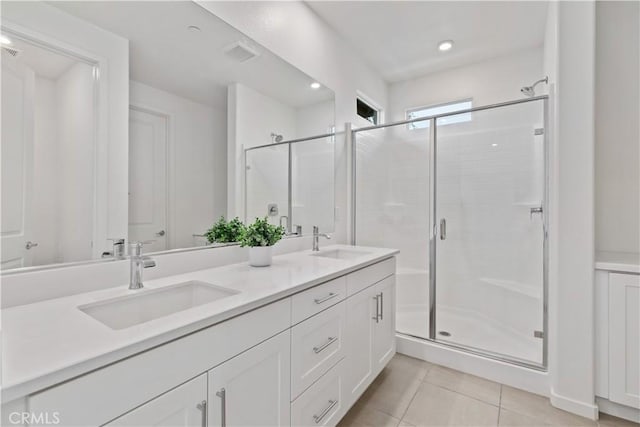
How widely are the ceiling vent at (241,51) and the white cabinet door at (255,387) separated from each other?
151 cm

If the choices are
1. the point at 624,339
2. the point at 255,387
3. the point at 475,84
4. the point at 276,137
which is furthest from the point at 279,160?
the point at 475,84

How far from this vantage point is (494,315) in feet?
8.49

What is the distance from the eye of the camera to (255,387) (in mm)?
990

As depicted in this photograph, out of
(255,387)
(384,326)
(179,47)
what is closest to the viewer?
(255,387)

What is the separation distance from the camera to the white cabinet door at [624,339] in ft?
5.23

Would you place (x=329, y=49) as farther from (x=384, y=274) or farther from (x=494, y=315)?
(x=494, y=315)

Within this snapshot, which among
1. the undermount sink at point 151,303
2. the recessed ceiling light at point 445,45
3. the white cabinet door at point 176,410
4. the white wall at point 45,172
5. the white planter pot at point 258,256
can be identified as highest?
the recessed ceiling light at point 445,45

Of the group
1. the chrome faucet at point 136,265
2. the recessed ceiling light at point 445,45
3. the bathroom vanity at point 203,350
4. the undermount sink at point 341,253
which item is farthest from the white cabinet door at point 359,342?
the recessed ceiling light at point 445,45

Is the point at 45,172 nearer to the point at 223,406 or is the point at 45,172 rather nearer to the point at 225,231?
the point at 225,231

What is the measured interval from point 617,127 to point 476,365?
1.87 meters

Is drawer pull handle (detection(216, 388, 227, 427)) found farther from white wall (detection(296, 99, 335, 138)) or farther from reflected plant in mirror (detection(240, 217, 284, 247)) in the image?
white wall (detection(296, 99, 335, 138))

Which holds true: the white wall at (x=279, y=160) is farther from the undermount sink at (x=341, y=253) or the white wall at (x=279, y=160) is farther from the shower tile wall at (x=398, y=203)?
the shower tile wall at (x=398, y=203)

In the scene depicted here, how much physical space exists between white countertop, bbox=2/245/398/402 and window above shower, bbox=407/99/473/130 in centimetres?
195

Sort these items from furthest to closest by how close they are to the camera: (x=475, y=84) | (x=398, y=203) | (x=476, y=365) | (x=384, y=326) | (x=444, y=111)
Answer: (x=444, y=111), (x=475, y=84), (x=398, y=203), (x=476, y=365), (x=384, y=326)
